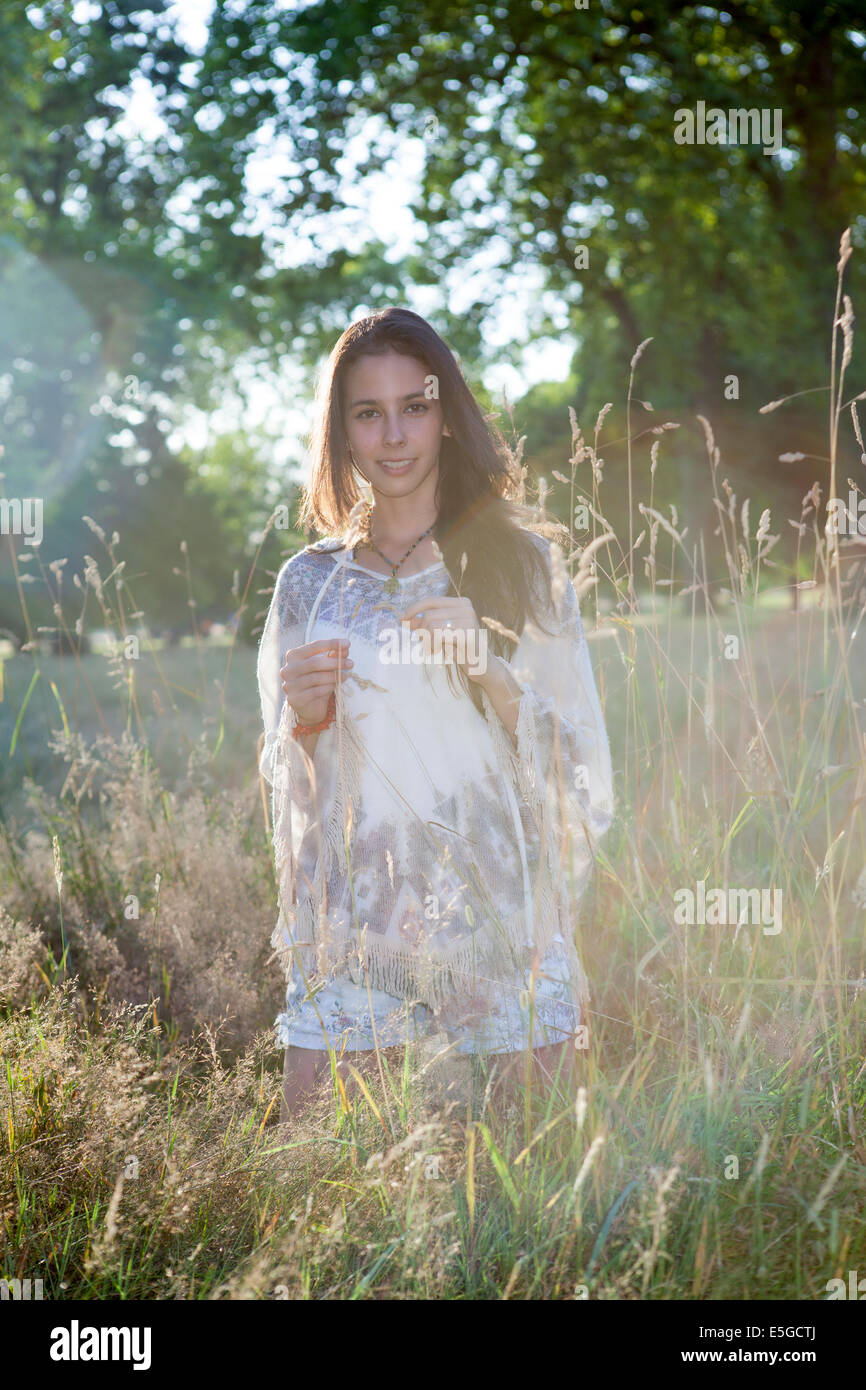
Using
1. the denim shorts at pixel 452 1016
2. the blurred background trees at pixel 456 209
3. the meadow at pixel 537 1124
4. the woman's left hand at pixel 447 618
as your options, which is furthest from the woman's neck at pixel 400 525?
the blurred background trees at pixel 456 209

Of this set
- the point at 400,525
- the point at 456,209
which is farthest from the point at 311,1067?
the point at 456,209

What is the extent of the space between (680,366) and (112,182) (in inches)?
367

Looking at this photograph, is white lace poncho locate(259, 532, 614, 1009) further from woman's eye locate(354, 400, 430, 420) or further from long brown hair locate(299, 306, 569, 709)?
woman's eye locate(354, 400, 430, 420)

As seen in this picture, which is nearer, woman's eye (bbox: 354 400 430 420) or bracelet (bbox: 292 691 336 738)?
bracelet (bbox: 292 691 336 738)

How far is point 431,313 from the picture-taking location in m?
12.6

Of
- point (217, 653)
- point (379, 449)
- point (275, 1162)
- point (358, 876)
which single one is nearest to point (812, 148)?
point (217, 653)

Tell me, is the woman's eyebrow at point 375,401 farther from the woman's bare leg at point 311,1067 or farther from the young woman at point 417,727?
the woman's bare leg at point 311,1067

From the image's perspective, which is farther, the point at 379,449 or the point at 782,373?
the point at 782,373

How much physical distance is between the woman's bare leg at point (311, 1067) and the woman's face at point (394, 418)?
4.22 feet

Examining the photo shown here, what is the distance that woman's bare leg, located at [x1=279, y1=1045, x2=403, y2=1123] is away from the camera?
213cm

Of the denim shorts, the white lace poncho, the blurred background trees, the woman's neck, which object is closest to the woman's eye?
the woman's neck

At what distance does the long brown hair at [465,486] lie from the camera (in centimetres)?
248

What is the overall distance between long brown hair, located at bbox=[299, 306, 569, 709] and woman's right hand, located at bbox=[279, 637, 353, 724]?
349 millimetres
